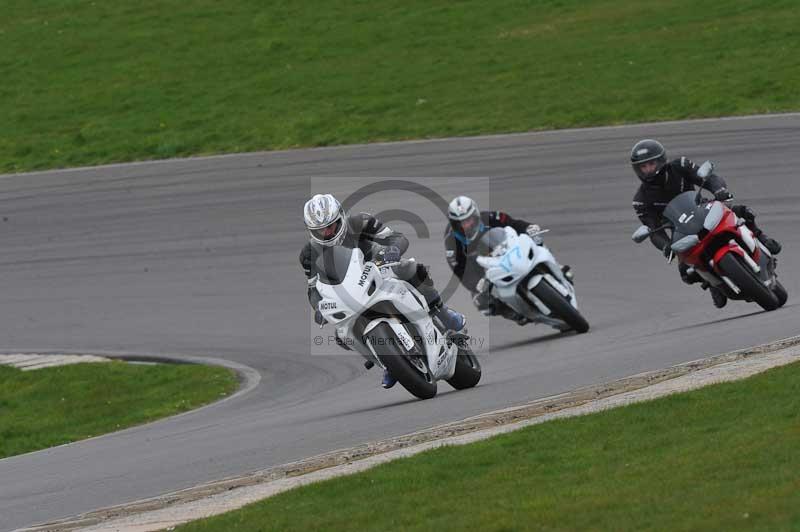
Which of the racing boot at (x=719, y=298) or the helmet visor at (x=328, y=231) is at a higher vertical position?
the helmet visor at (x=328, y=231)

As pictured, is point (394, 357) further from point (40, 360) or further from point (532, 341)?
point (40, 360)

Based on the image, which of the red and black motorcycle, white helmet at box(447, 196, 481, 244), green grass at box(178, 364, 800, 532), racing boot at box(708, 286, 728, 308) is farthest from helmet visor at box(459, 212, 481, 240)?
green grass at box(178, 364, 800, 532)

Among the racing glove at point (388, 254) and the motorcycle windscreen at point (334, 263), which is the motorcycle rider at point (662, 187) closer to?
the racing glove at point (388, 254)

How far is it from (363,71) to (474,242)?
2079 centimetres

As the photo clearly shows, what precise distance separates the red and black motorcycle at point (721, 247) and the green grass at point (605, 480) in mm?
4114

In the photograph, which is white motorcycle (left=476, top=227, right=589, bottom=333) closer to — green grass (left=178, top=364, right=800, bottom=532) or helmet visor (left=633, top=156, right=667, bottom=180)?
helmet visor (left=633, top=156, right=667, bottom=180)

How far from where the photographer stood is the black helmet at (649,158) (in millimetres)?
13719

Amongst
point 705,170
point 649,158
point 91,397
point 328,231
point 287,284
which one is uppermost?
point 649,158

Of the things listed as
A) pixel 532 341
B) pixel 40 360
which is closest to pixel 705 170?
pixel 532 341

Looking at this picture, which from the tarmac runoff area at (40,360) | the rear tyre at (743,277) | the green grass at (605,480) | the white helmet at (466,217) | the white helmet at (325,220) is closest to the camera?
the green grass at (605,480)

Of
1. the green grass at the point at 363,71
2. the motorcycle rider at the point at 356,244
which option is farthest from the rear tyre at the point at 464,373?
the green grass at the point at 363,71

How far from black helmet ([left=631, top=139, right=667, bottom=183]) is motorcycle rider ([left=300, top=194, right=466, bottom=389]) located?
10.1ft

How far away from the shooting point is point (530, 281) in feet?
48.0

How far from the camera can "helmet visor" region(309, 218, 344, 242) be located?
1086cm
